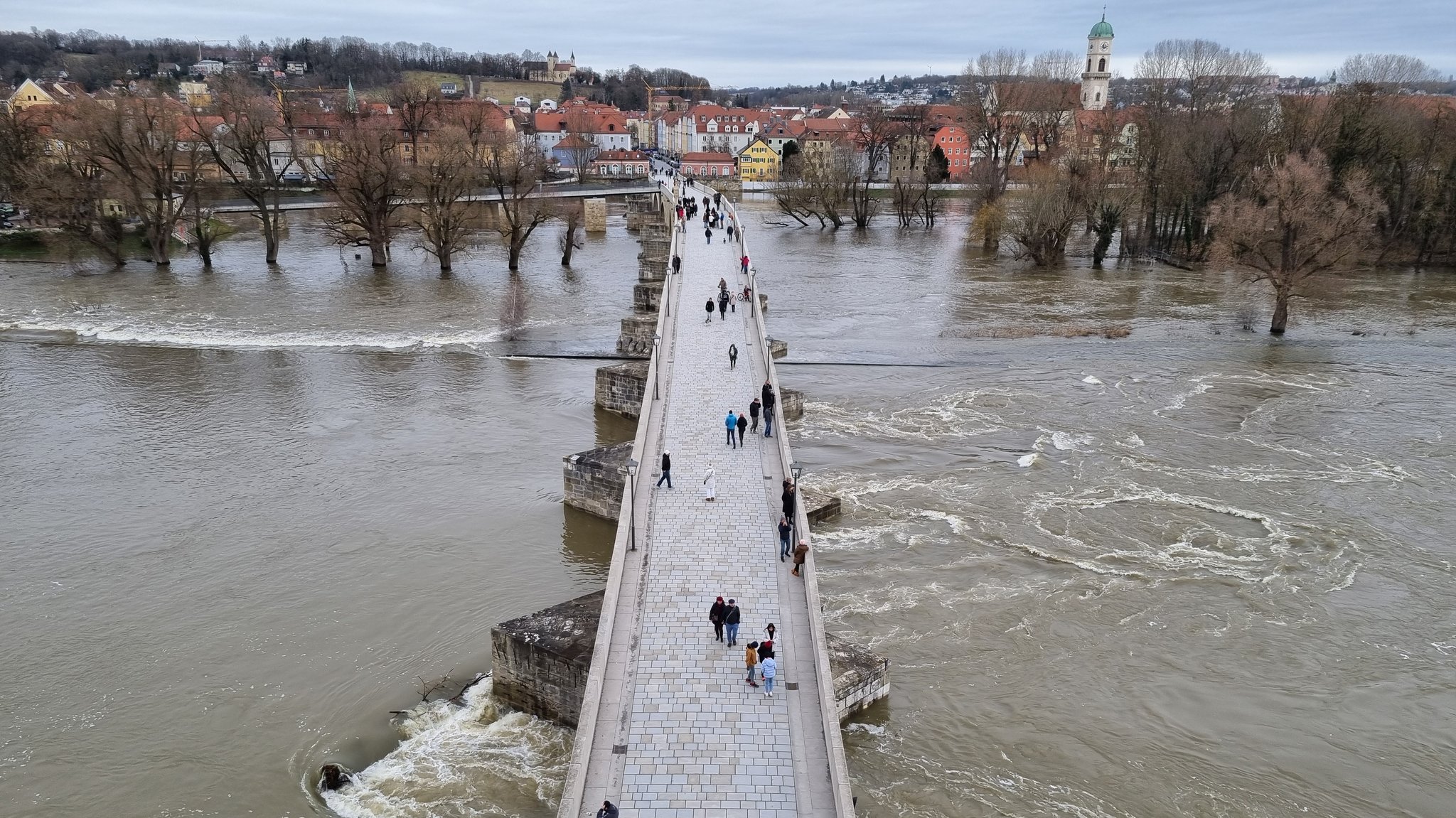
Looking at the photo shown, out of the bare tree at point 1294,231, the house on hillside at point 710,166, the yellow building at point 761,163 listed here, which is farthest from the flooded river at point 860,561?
the house on hillside at point 710,166

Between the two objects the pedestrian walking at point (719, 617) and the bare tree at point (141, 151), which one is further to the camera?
the bare tree at point (141, 151)

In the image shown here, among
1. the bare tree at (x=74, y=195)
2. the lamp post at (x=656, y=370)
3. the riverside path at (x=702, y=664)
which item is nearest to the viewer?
the riverside path at (x=702, y=664)

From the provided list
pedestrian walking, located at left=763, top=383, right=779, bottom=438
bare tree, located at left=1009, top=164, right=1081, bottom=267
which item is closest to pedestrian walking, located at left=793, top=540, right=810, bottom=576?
pedestrian walking, located at left=763, top=383, right=779, bottom=438

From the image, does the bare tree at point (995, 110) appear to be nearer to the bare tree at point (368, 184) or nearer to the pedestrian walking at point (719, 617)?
the bare tree at point (368, 184)

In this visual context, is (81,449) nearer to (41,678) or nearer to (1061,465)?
(41,678)

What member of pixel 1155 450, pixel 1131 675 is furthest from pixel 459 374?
pixel 1131 675

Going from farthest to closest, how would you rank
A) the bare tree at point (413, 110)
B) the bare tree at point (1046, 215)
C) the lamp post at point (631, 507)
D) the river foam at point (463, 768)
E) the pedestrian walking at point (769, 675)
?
the bare tree at point (1046, 215) → the bare tree at point (413, 110) → the lamp post at point (631, 507) → the river foam at point (463, 768) → the pedestrian walking at point (769, 675)
